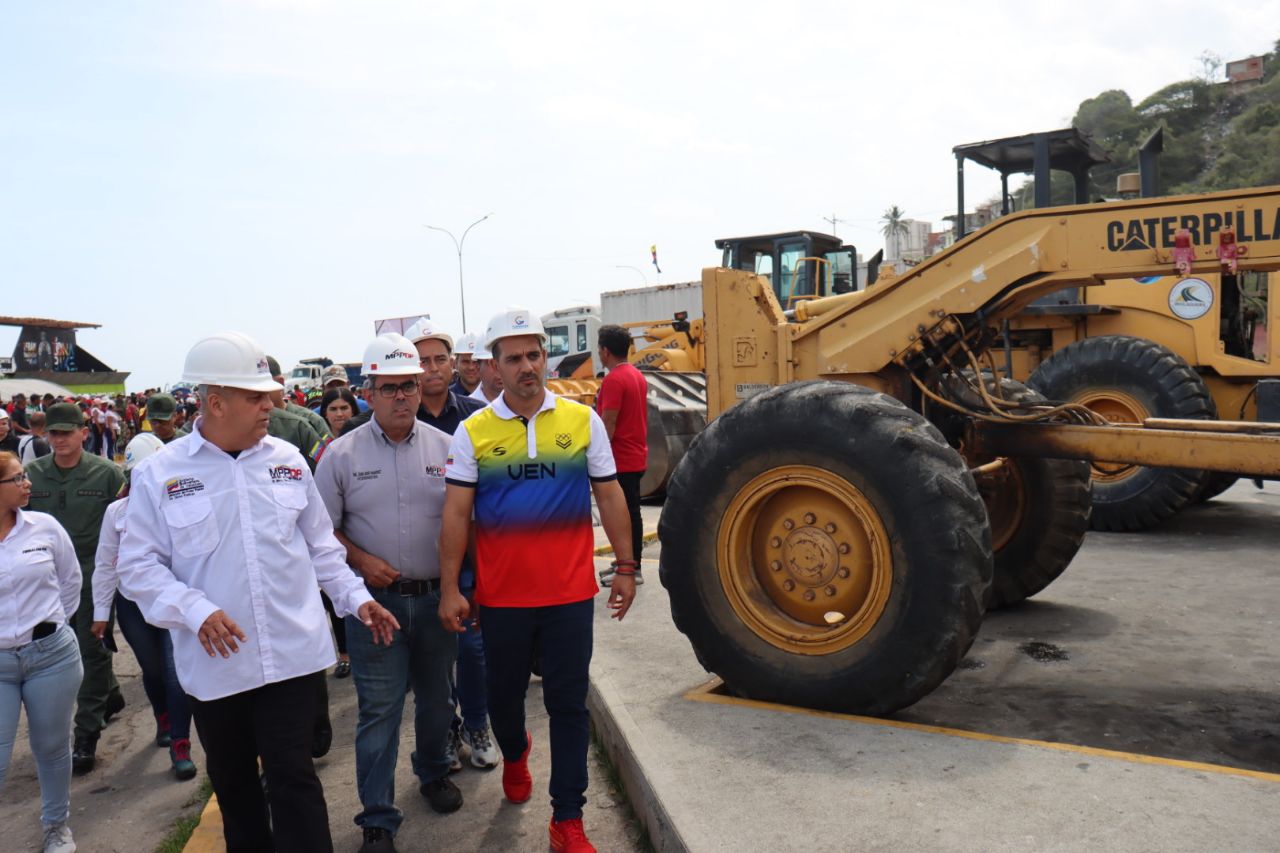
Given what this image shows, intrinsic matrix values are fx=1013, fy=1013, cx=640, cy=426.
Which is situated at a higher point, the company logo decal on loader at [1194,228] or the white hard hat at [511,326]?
the company logo decal on loader at [1194,228]

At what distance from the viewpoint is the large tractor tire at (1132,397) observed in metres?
8.60

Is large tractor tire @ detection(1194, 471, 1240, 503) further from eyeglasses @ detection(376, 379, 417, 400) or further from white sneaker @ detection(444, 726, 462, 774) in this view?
eyeglasses @ detection(376, 379, 417, 400)

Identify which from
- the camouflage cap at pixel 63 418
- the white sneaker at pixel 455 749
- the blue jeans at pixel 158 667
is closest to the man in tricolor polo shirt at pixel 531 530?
the white sneaker at pixel 455 749

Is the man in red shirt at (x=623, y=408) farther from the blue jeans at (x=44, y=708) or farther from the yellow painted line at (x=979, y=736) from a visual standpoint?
the blue jeans at (x=44, y=708)

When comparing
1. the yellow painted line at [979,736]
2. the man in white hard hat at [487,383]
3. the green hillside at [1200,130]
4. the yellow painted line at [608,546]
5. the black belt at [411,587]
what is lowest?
the yellow painted line at [608,546]

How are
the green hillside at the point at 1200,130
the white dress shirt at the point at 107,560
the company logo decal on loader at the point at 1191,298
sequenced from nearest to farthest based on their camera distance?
the white dress shirt at the point at 107,560 → the company logo decal on loader at the point at 1191,298 → the green hillside at the point at 1200,130

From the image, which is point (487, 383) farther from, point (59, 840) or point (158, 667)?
point (59, 840)

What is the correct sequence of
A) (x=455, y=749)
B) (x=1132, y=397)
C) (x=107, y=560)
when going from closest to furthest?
(x=107, y=560), (x=455, y=749), (x=1132, y=397)

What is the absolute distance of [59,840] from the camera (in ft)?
13.6

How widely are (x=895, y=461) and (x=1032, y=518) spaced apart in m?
2.28

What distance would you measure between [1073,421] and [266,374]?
15.3 feet

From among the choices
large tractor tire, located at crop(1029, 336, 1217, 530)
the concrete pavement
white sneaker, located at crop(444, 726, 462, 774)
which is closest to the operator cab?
large tractor tire, located at crop(1029, 336, 1217, 530)

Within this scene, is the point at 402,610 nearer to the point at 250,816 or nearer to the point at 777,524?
the point at 250,816

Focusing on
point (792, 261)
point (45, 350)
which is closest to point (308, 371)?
point (45, 350)
